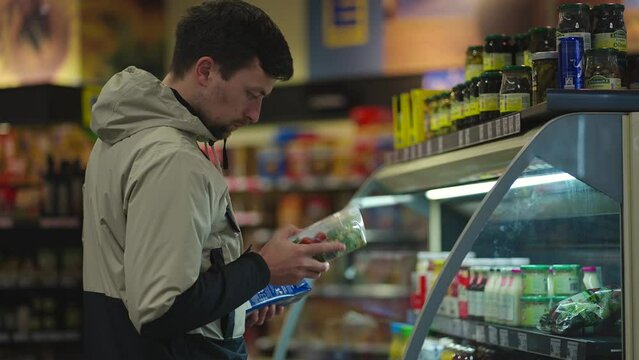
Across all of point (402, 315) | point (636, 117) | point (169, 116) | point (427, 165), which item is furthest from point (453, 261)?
point (402, 315)

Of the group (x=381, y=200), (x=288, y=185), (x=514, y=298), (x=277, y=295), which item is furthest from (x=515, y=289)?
(x=288, y=185)

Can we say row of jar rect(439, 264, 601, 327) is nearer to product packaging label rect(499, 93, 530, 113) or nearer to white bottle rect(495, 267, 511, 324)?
white bottle rect(495, 267, 511, 324)

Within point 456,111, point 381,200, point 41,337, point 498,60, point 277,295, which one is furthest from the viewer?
point 41,337

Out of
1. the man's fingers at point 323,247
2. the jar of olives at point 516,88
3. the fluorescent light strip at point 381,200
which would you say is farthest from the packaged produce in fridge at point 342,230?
the fluorescent light strip at point 381,200

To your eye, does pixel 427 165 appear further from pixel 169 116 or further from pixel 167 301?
pixel 167 301

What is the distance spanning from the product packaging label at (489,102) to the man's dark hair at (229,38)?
927 mm

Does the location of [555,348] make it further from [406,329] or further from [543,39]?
[406,329]

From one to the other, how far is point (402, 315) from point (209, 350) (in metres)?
2.42

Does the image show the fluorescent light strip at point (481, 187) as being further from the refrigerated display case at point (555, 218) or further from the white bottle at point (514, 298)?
the white bottle at point (514, 298)

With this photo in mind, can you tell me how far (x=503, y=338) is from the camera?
3.12 m

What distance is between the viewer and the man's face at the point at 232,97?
2352mm

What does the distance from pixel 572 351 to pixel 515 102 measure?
720 mm

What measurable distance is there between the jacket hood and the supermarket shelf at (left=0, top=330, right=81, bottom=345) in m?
5.91

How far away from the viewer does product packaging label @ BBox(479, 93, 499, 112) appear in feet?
10.1
